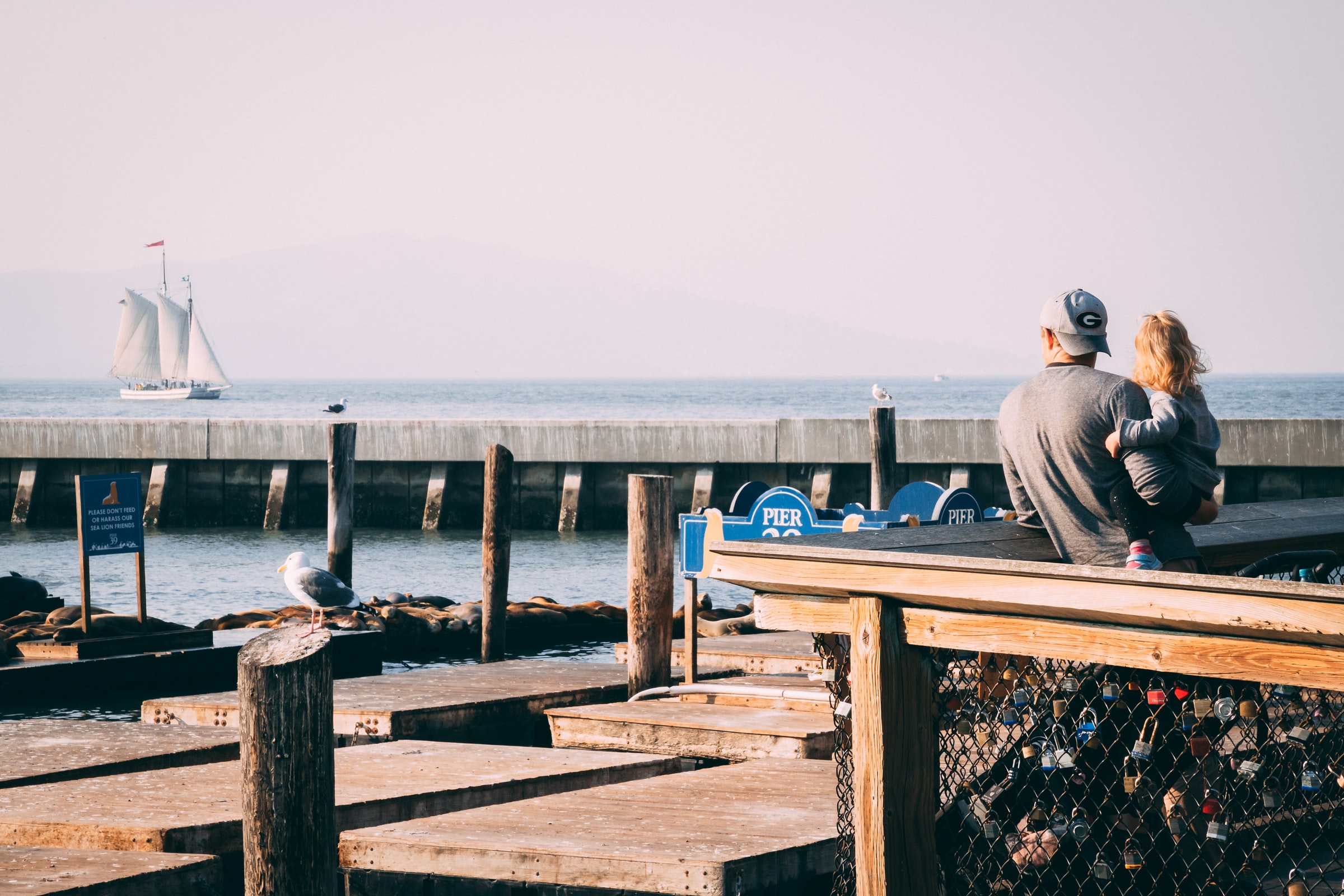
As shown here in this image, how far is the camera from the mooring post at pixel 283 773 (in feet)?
15.1

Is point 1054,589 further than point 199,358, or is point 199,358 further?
point 199,358

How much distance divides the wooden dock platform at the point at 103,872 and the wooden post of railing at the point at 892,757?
2756mm

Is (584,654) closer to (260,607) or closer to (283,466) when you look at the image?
(260,607)

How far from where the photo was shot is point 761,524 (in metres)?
8.43

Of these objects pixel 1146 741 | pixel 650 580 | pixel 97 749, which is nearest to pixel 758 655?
pixel 650 580

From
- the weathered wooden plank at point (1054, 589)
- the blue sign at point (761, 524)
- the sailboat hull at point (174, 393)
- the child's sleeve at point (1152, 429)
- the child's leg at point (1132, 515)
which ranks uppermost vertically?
the sailboat hull at point (174, 393)

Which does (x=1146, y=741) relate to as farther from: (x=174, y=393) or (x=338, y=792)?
(x=174, y=393)

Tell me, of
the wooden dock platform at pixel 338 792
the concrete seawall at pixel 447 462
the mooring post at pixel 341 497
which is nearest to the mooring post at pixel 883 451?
the mooring post at pixel 341 497

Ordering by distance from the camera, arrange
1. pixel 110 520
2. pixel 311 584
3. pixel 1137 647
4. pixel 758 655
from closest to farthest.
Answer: pixel 1137 647 < pixel 758 655 < pixel 110 520 < pixel 311 584

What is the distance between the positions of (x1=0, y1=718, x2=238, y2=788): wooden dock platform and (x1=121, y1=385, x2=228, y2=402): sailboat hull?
3843 inches

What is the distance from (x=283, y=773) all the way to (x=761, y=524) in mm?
4265

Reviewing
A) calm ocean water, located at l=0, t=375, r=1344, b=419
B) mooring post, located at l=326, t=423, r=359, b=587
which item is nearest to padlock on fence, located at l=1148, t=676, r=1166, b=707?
mooring post, located at l=326, t=423, r=359, b=587

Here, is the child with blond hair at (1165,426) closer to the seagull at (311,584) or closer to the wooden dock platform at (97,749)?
the wooden dock platform at (97,749)

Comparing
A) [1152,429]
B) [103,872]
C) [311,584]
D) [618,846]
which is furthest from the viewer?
[311,584]
